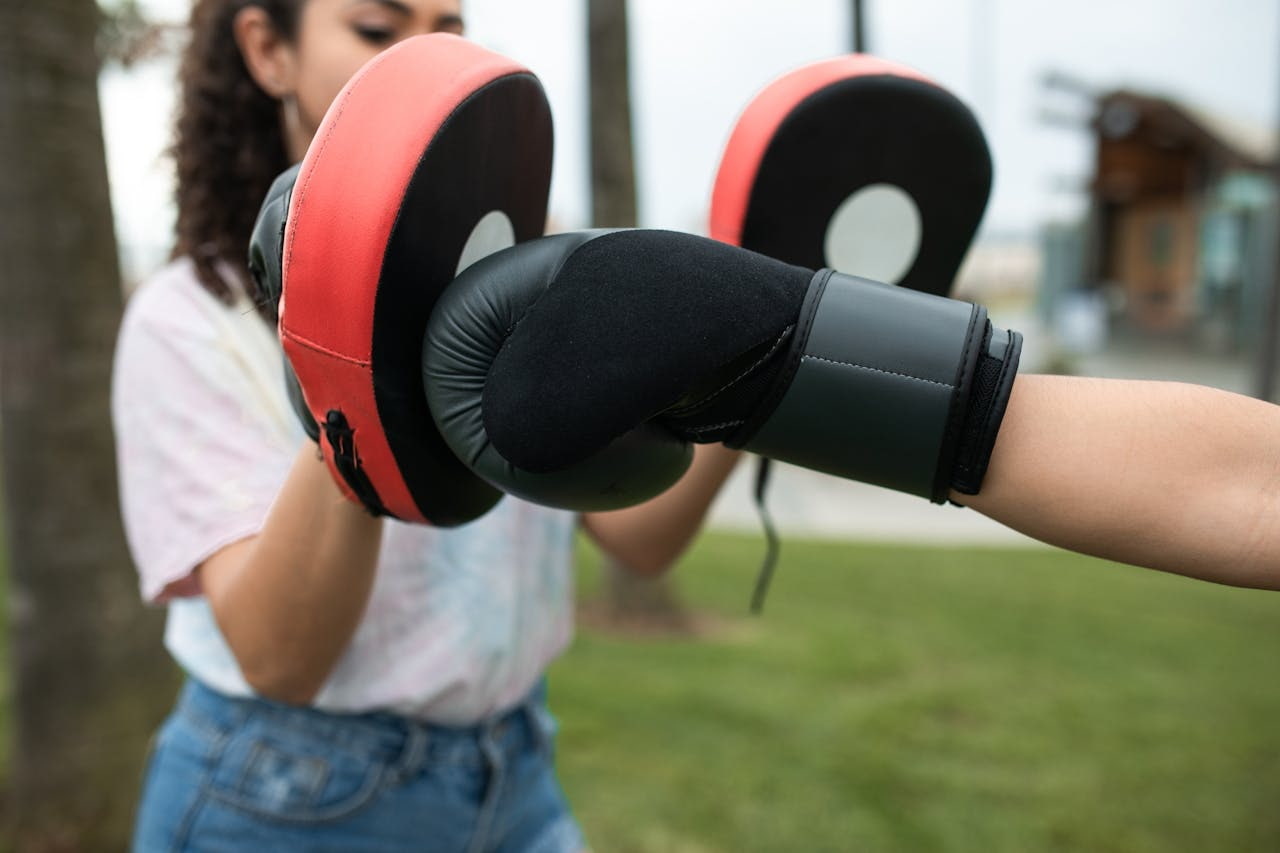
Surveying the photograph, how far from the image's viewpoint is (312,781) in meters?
1.16

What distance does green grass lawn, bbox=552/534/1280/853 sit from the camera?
3.00 metres

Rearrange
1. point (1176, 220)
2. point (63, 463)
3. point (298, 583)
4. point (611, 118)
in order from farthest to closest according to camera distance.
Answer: point (1176, 220) < point (611, 118) < point (63, 463) < point (298, 583)

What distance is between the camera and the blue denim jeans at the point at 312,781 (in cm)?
116

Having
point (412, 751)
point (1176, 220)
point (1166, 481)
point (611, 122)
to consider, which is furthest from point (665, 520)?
point (1176, 220)

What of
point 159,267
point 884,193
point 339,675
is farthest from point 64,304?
point 884,193

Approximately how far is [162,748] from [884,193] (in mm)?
1043

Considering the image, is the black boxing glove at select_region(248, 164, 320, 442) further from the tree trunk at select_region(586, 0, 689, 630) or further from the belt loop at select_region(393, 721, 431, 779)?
the tree trunk at select_region(586, 0, 689, 630)

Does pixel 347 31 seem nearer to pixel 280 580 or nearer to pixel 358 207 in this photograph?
pixel 358 207

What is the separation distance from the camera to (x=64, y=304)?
7.97 feet

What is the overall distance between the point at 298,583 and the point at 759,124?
0.65 m

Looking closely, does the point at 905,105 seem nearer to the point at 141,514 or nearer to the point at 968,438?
the point at 968,438

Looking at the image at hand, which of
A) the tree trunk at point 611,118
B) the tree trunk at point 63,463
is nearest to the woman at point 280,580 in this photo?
the tree trunk at point 63,463

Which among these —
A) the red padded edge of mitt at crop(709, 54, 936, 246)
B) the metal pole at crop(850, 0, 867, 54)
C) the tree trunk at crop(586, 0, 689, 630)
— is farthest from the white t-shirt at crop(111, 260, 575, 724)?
the tree trunk at crop(586, 0, 689, 630)

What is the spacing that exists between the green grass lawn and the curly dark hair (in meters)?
2.15
